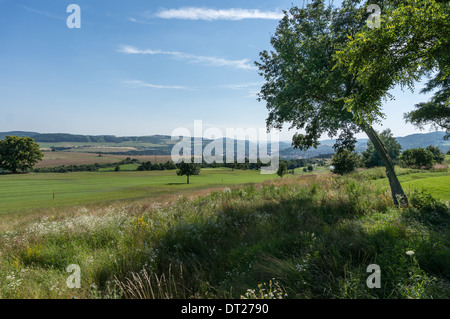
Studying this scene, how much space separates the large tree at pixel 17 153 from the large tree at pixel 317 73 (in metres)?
65.5

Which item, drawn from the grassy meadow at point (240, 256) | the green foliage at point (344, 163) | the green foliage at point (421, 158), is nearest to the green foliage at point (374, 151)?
the green foliage at point (421, 158)

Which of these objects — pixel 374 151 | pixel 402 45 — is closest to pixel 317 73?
pixel 402 45

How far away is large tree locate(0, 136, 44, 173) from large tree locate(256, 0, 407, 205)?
65.5m

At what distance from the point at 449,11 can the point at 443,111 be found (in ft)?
73.3

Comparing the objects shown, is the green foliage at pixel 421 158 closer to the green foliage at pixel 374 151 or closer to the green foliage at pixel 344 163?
the green foliage at pixel 344 163

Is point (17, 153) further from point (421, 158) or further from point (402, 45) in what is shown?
point (421, 158)

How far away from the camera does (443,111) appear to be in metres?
21.6

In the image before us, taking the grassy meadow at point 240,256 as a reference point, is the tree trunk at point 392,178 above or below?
above

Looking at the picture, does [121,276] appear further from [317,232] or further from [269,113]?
[269,113]

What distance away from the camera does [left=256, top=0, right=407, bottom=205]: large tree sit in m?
12.4

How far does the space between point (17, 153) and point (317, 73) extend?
229 ft

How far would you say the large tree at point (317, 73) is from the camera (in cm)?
1238

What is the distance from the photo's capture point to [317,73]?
12.4 m
